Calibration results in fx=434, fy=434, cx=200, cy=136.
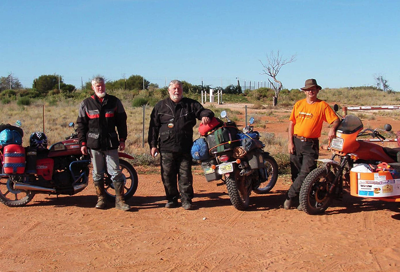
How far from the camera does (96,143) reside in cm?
604

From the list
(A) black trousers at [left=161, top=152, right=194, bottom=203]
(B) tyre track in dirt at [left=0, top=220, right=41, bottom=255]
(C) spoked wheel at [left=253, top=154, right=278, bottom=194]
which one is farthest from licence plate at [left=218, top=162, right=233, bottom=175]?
(B) tyre track in dirt at [left=0, top=220, right=41, bottom=255]

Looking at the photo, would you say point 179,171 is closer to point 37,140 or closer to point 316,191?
point 316,191

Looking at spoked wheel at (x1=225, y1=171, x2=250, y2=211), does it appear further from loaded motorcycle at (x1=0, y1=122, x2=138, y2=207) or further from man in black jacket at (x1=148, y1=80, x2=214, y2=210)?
loaded motorcycle at (x1=0, y1=122, x2=138, y2=207)

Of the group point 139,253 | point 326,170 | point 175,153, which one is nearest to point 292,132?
point 326,170

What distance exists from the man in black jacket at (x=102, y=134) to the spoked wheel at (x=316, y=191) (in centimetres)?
247

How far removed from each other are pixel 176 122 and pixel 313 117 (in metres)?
1.91

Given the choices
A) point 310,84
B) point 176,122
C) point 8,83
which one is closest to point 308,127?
point 310,84

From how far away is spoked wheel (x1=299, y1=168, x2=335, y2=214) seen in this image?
18.8ft

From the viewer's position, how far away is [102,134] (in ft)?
19.9

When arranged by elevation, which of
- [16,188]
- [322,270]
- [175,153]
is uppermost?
[175,153]

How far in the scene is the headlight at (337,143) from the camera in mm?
5801

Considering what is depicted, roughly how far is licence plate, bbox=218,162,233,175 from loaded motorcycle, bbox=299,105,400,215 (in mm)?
986

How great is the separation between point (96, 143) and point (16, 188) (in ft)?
4.53

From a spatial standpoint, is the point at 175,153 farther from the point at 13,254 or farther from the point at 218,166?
the point at 13,254
